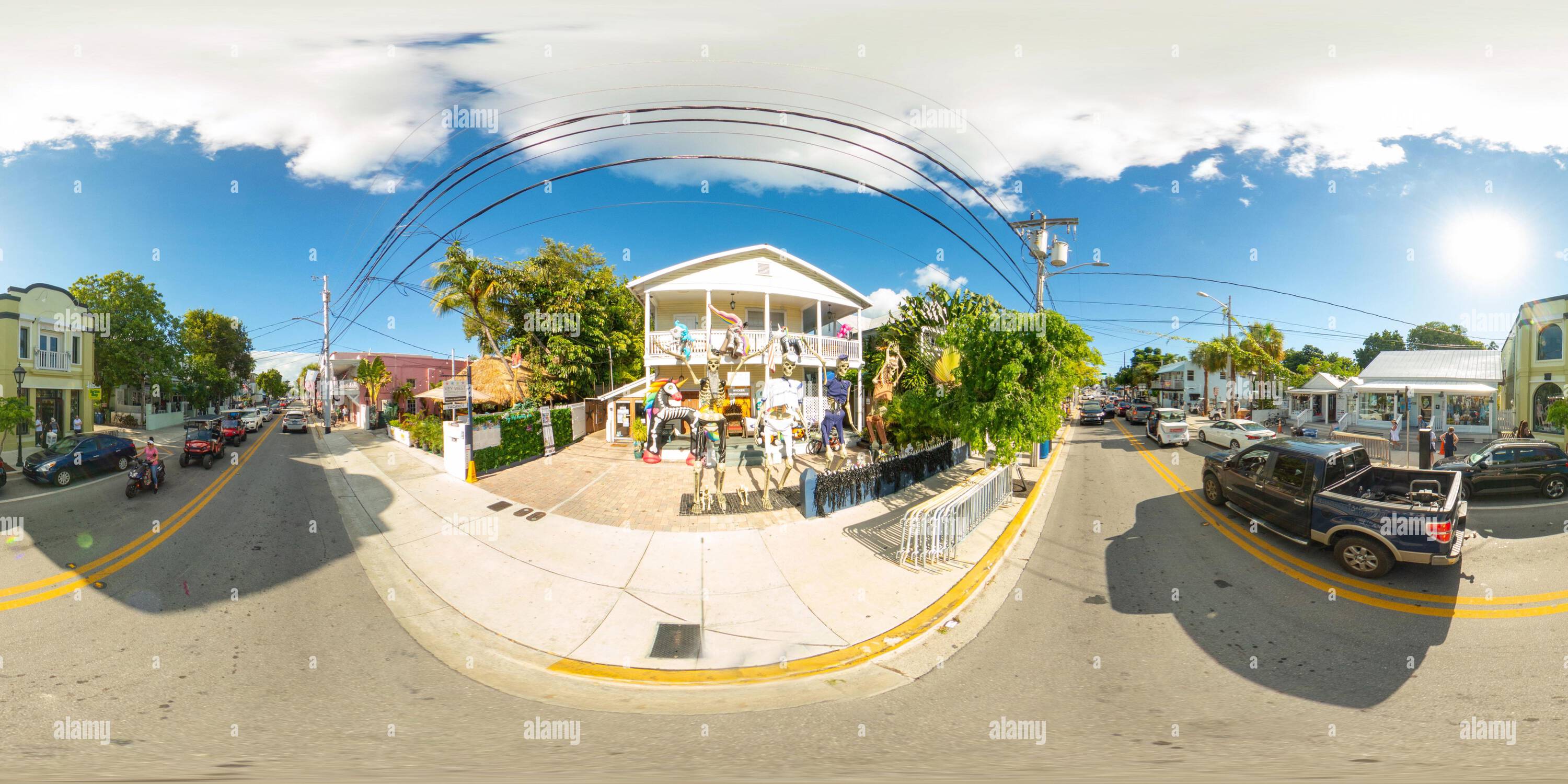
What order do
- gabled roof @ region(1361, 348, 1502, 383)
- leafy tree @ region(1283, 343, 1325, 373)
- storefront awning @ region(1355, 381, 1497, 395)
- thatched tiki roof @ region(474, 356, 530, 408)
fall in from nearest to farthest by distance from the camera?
storefront awning @ region(1355, 381, 1497, 395), thatched tiki roof @ region(474, 356, 530, 408), gabled roof @ region(1361, 348, 1502, 383), leafy tree @ region(1283, 343, 1325, 373)

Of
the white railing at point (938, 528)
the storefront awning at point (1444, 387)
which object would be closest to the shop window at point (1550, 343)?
the storefront awning at point (1444, 387)

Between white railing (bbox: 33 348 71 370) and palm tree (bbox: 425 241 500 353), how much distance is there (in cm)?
1078

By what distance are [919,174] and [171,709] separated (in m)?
11.4

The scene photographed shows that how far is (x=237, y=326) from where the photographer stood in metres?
22.6

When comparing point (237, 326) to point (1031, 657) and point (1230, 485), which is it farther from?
point (1230, 485)

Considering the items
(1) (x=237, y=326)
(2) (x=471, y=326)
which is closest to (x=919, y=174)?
(2) (x=471, y=326)

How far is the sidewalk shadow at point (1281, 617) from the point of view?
450cm

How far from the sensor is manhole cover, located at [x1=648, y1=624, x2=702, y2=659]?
16.2ft

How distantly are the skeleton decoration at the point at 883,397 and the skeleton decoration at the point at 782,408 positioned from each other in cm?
345

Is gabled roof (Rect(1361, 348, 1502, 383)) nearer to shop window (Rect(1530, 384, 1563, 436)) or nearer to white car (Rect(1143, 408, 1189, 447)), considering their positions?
shop window (Rect(1530, 384, 1563, 436))

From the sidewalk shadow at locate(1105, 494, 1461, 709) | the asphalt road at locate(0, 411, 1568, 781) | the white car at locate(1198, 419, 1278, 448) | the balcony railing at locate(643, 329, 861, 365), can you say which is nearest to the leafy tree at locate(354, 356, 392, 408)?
the balcony railing at locate(643, 329, 861, 365)

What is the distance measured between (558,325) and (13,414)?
45.8 feet

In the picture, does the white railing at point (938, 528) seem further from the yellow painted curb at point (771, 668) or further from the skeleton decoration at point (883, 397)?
the skeleton decoration at point (883, 397)

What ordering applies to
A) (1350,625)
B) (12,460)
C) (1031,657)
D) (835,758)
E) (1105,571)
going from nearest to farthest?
(835,758) < (1031,657) < (1350,625) < (1105,571) < (12,460)
